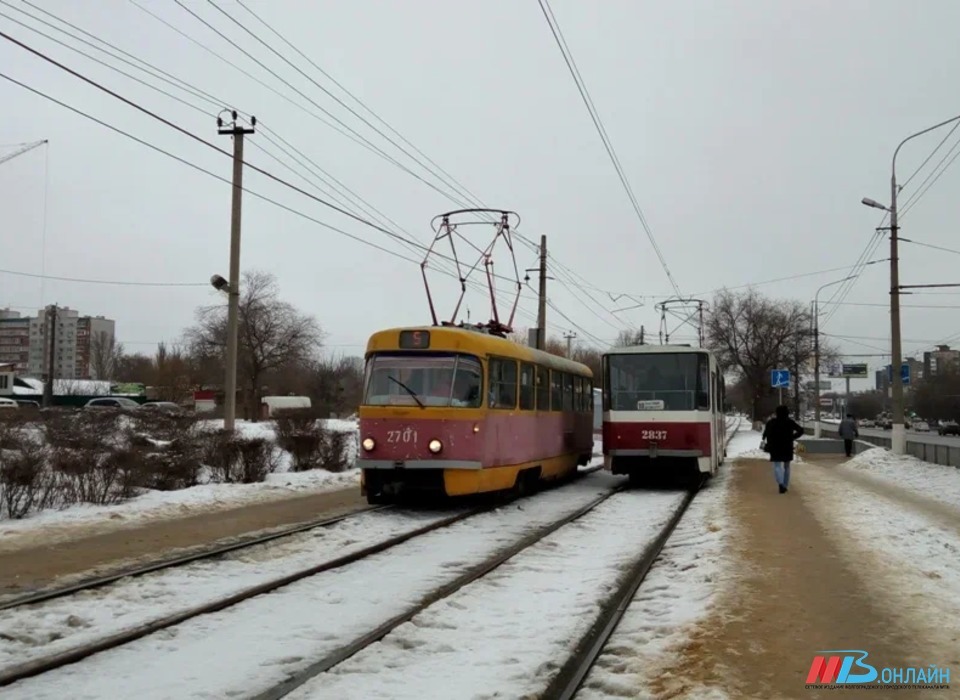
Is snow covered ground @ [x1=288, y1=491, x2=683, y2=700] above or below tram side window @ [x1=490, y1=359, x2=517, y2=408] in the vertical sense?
below

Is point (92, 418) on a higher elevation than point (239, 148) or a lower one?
lower

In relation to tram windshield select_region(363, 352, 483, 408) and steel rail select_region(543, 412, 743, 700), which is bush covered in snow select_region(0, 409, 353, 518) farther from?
steel rail select_region(543, 412, 743, 700)

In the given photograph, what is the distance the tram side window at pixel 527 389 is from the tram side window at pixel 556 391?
1.50 m

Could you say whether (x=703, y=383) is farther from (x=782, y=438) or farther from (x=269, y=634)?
(x=269, y=634)

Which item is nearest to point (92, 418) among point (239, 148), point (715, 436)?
point (239, 148)

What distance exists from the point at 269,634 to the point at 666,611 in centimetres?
318

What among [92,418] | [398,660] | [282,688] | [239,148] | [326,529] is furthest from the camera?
[239,148]

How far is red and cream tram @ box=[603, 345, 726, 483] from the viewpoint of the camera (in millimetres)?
17453

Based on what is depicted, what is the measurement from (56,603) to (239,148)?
53.1 ft

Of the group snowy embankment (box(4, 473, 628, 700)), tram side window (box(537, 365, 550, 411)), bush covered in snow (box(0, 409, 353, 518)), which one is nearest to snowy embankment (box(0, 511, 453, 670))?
snowy embankment (box(4, 473, 628, 700))

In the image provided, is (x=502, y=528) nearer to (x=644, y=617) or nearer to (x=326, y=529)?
(x=326, y=529)

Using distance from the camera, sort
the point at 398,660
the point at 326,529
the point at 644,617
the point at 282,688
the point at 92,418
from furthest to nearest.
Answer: the point at 92,418, the point at 326,529, the point at 644,617, the point at 398,660, the point at 282,688

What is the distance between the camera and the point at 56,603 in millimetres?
7082

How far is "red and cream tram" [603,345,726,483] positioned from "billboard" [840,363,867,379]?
107 feet
